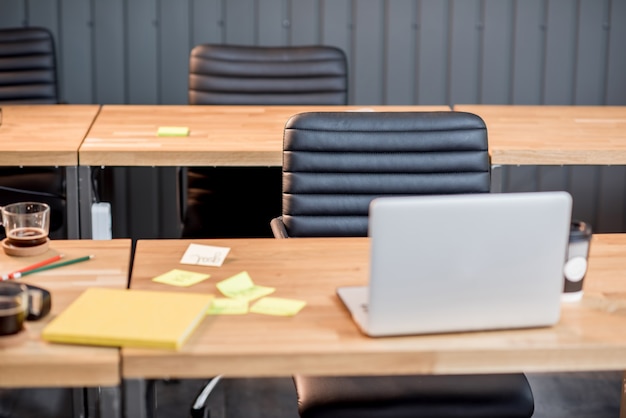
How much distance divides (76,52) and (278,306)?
9.70ft

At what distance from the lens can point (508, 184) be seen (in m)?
4.74

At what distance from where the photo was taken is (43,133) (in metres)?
3.20

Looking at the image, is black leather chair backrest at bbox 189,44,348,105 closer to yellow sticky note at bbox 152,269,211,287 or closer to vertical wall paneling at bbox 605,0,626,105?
vertical wall paneling at bbox 605,0,626,105

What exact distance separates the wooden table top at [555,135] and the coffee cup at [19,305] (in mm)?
1664

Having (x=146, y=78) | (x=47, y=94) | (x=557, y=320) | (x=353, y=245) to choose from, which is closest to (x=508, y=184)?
(x=146, y=78)

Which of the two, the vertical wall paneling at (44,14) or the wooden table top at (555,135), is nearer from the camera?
the wooden table top at (555,135)

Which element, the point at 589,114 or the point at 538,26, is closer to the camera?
the point at 589,114

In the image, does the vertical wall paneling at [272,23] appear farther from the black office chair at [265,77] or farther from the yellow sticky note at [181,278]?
the yellow sticky note at [181,278]

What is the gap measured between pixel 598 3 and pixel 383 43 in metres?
0.98

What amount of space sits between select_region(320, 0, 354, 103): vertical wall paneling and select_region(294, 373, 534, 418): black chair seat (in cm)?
266

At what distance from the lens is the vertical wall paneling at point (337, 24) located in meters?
→ 4.49

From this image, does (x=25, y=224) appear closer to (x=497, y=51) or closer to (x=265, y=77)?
(x=265, y=77)

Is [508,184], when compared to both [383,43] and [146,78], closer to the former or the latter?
[383,43]

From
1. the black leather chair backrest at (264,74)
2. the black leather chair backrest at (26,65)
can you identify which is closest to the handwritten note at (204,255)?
the black leather chair backrest at (264,74)
